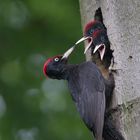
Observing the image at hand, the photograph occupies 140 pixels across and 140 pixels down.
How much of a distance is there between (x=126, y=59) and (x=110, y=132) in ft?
1.95

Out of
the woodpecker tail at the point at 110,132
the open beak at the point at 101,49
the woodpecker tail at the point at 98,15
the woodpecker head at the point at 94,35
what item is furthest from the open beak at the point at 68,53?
the woodpecker tail at the point at 110,132

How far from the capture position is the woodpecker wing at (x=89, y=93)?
4.86 metres

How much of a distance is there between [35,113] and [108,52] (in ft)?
3.56

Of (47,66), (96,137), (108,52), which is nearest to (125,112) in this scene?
(96,137)

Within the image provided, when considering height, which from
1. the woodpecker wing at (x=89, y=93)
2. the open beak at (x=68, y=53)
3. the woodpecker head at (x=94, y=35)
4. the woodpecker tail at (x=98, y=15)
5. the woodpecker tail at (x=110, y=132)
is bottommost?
the woodpecker tail at (x=110, y=132)

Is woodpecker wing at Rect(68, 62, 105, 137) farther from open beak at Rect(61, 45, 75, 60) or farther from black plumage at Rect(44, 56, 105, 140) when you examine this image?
open beak at Rect(61, 45, 75, 60)

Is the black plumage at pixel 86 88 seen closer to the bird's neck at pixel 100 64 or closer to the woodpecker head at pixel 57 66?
the woodpecker head at pixel 57 66

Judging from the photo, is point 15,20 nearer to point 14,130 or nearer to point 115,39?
point 14,130

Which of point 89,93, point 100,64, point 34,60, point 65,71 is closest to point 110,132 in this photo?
point 89,93

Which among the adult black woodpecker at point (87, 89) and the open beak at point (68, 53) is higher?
the open beak at point (68, 53)

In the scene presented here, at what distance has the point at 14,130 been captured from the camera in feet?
18.8

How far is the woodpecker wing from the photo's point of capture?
486cm

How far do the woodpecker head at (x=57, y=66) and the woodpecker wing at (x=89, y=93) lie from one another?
21cm

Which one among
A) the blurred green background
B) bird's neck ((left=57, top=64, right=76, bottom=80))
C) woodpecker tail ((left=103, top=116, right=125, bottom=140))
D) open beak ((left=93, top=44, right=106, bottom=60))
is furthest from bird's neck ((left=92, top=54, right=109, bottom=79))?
woodpecker tail ((left=103, top=116, right=125, bottom=140))
